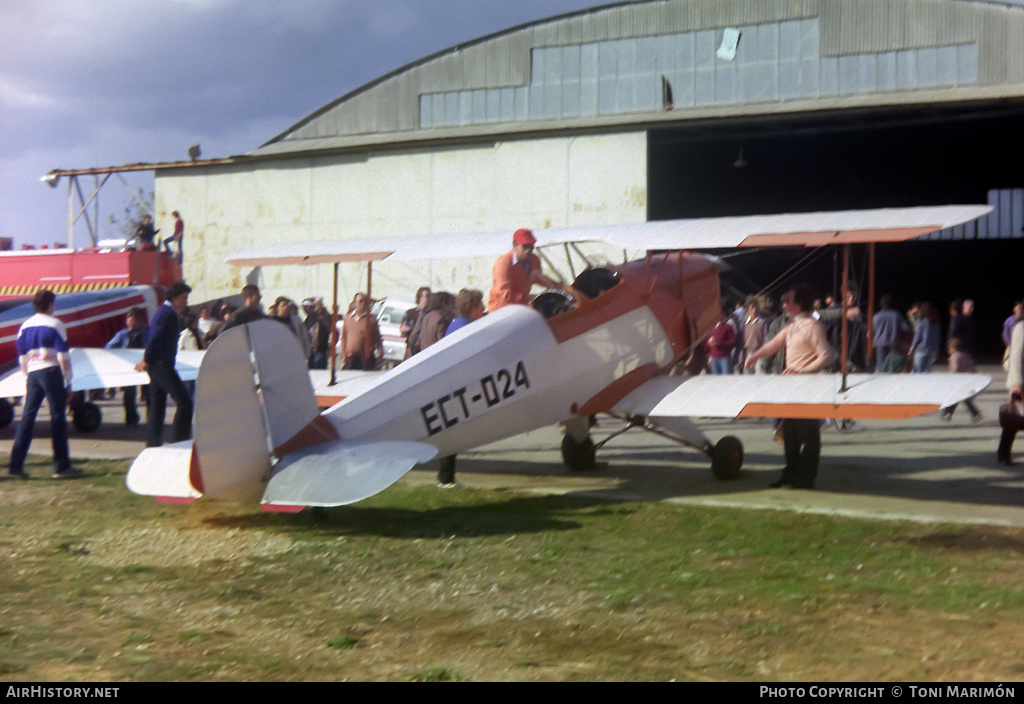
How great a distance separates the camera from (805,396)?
7.89 metres

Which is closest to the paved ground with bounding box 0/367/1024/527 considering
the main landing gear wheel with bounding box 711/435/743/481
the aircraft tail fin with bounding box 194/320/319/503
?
the main landing gear wheel with bounding box 711/435/743/481

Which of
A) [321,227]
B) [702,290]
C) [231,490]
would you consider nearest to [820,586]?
[231,490]

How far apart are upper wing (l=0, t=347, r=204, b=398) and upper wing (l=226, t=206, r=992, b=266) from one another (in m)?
2.46

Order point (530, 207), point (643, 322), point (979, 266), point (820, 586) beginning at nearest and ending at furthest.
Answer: point (820, 586) → point (643, 322) → point (530, 207) → point (979, 266)

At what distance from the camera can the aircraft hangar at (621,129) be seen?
76.6 feet

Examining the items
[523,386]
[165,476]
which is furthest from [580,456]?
[165,476]

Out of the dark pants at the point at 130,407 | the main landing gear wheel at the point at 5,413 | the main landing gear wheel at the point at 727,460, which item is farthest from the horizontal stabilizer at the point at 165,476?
the main landing gear wheel at the point at 5,413

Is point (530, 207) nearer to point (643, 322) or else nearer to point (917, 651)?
point (643, 322)

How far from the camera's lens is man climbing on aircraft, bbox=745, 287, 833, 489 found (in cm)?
855

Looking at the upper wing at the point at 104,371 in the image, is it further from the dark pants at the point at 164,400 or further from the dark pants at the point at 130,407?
the dark pants at the point at 164,400

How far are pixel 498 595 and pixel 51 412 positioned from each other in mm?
6058

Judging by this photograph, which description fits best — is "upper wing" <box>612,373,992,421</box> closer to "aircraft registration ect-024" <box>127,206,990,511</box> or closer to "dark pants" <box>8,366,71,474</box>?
"aircraft registration ect-024" <box>127,206,990,511</box>

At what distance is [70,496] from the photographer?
8.29m

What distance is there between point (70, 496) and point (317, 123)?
75.7 feet
